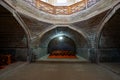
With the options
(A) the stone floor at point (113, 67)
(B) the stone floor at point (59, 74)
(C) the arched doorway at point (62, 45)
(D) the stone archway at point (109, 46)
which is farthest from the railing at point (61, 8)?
(C) the arched doorway at point (62, 45)

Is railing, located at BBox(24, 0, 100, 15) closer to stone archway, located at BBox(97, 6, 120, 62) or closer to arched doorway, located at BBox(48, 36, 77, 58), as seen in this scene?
stone archway, located at BBox(97, 6, 120, 62)

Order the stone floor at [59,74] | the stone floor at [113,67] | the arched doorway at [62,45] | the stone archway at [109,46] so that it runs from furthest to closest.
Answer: the arched doorway at [62,45] → the stone archway at [109,46] → the stone floor at [113,67] → the stone floor at [59,74]

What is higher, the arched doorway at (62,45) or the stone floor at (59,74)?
the arched doorway at (62,45)

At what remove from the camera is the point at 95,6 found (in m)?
8.06

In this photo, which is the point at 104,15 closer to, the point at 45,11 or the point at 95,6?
the point at 95,6

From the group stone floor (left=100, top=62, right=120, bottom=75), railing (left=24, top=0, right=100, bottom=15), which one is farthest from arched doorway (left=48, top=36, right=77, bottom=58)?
stone floor (left=100, top=62, right=120, bottom=75)

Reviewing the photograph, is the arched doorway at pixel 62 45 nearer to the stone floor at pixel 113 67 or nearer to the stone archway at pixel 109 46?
the stone archway at pixel 109 46

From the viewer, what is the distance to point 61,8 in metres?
10.3

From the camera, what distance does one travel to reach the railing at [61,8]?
349 inches

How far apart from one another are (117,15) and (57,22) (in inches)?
193

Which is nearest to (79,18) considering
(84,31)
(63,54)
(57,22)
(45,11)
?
(84,31)

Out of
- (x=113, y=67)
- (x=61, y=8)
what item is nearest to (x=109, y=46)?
(x=113, y=67)

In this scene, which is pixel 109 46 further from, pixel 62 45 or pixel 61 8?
pixel 62 45

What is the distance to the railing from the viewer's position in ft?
29.1
